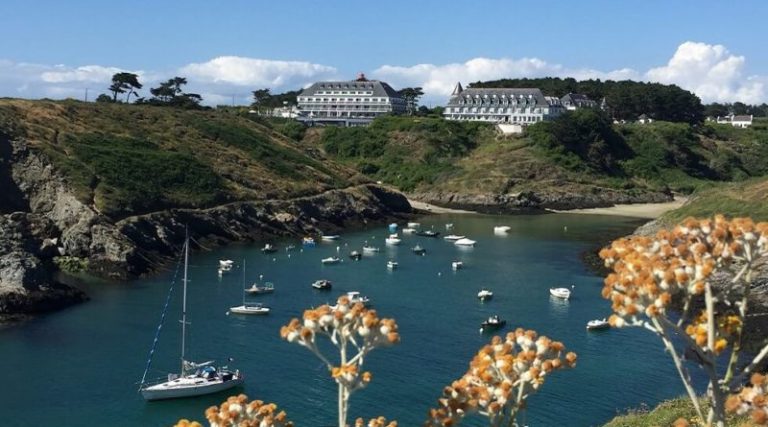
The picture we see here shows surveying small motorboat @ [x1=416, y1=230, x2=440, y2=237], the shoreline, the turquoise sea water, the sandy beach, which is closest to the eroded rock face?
the turquoise sea water

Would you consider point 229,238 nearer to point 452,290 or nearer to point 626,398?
point 452,290

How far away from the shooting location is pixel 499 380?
12.8 meters

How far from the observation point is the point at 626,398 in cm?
5128

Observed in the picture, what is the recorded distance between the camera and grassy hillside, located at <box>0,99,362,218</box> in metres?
110

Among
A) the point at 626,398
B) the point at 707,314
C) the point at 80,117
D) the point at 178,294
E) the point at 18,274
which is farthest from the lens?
the point at 80,117

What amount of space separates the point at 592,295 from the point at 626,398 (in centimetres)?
3111

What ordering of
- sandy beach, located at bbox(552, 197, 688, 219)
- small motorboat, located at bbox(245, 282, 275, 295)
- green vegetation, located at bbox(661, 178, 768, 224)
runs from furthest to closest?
sandy beach, located at bbox(552, 197, 688, 219) < green vegetation, located at bbox(661, 178, 768, 224) < small motorboat, located at bbox(245, 282, 275, 295)

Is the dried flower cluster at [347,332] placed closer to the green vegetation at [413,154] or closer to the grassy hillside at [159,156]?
the grassy hillside at [159,156]

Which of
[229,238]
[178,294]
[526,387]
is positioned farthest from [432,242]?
[526,387]

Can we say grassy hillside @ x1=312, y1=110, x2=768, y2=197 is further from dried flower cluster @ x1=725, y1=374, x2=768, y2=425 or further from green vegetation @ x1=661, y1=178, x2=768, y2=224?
→ dried flower cluster @ x1=725, y1=374, x2=768, y2=425

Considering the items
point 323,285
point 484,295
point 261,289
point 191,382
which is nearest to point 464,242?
point 484,295

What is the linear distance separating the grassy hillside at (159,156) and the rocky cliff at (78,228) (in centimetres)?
282

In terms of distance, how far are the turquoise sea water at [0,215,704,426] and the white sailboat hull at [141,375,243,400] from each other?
0.52 m

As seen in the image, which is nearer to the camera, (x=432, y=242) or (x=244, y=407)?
(x=244, y=407)
